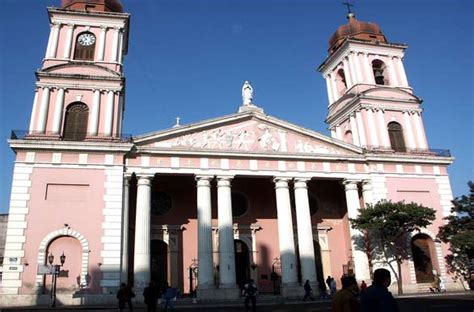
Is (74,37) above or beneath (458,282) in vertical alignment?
above

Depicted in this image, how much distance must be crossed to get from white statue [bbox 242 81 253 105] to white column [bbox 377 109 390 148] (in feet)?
32.4

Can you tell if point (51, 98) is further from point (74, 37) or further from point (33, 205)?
point (33, 205)

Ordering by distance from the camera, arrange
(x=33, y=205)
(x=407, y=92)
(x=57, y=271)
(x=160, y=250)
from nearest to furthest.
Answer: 1. (x=57, y=271)
2. (x=33, y=205)
3. (x=160, y=250)
4. (x=407, y=92)

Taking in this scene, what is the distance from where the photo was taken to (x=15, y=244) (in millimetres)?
23484

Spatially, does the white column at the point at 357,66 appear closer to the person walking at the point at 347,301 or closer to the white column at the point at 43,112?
the white column at the point at 43,112

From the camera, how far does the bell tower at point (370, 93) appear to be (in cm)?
3269

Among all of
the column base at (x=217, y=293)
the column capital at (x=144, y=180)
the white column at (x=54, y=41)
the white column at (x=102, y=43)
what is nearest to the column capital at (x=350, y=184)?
the column base at (x=217, y=293)

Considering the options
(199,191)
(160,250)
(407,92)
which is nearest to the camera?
(199,191)

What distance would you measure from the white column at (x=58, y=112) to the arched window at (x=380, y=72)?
24291mm

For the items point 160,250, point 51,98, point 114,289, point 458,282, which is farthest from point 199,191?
point 458,282

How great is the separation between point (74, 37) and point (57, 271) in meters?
16.6

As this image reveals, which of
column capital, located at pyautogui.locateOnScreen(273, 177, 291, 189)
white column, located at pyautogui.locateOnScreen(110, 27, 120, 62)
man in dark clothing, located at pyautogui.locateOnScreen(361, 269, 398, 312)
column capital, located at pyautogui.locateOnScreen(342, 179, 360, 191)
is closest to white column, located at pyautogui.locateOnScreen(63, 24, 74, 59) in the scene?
white column, located at pyautogui.locateOnScreen(110, 27, 120, 62)

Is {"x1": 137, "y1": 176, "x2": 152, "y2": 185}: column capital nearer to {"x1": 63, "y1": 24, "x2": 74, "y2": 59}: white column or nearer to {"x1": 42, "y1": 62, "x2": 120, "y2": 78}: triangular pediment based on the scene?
{"x1": 42, "y1": 62, "x2": 120, "y2": 78}: triangular pediment

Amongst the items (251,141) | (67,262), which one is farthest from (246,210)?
(67,262)
